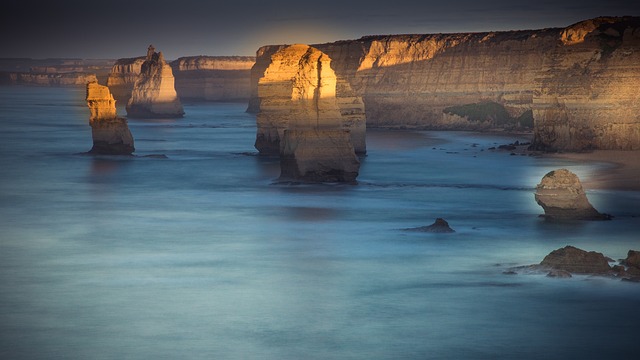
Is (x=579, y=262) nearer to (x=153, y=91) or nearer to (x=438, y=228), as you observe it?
(x=438, y=228)

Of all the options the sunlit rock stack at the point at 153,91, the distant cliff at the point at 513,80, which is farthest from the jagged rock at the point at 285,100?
the sunlit rock stack at the point at 153,91

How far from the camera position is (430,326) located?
90.9 feet

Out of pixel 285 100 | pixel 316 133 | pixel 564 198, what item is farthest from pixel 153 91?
pixel 564 198

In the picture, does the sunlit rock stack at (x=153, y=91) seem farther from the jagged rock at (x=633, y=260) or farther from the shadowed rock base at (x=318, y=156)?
the jagged rock at (x=633, y=260)

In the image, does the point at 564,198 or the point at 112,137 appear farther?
the point at 112,137

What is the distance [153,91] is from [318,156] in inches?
4151

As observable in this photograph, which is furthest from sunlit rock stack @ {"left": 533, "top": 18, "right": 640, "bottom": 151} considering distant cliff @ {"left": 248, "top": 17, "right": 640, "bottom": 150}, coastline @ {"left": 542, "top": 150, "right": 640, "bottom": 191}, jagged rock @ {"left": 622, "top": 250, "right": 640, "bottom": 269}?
jagged rock @ {"left": 622, "top": 250, "right": 640, "bottom": 269}

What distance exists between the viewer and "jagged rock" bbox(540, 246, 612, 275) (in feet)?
104

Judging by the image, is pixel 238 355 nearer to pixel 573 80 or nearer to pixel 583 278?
pixel 583 278

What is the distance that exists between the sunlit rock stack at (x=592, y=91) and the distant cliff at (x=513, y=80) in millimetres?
62

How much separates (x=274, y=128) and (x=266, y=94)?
9.43 ft

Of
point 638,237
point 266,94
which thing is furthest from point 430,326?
point 266,94

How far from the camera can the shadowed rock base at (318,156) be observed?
52.0 metres

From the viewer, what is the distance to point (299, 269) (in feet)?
116
